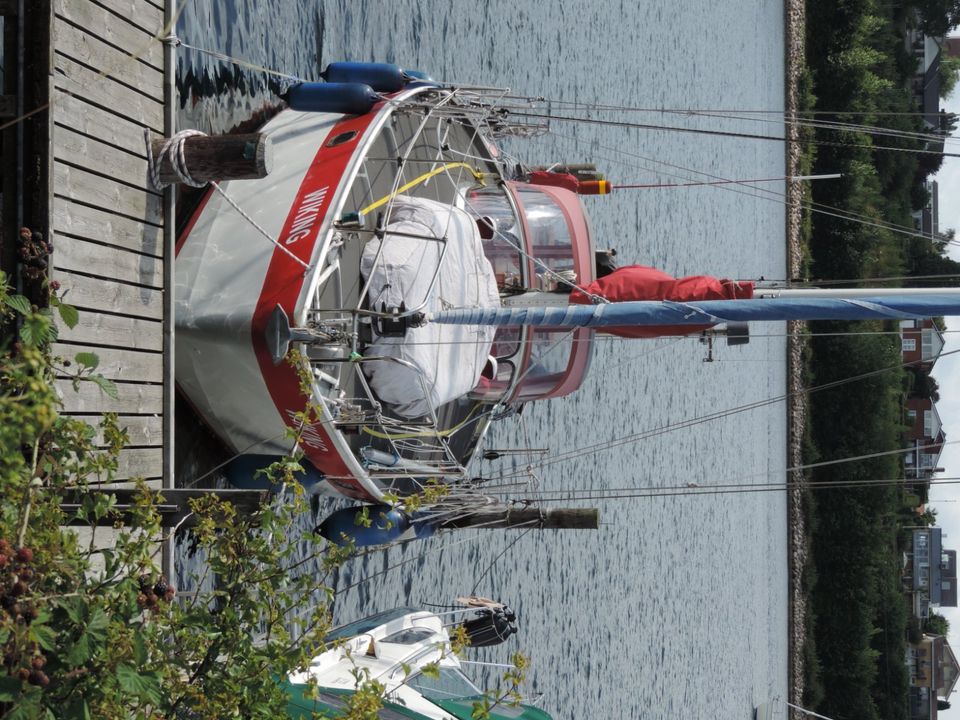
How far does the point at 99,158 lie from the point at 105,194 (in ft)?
0.69

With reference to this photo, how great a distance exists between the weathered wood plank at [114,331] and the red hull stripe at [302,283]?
0.90 m

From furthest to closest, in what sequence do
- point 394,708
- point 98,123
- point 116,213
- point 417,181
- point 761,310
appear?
point 417,181, point 394,708, point 761,310, point 116,213, point 98,123

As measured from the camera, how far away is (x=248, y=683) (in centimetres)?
450

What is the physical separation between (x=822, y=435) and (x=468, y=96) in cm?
2801

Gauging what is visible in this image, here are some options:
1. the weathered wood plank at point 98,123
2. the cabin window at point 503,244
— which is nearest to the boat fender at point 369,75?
the cabin window at point 503,244

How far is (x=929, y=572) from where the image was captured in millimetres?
56969

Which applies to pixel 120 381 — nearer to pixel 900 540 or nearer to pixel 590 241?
pixel 590 241

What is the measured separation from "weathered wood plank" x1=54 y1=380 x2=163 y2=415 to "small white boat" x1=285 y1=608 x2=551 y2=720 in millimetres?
2346

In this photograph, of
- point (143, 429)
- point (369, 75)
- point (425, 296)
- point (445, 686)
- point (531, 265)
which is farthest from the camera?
point (531, 265)

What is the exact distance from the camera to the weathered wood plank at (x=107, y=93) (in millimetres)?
6312

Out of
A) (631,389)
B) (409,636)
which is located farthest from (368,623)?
(631,389)

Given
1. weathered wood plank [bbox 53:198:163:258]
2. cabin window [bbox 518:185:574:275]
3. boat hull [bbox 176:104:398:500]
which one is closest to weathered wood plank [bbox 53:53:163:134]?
weathered wood plank [bbox 53:198:163:258]

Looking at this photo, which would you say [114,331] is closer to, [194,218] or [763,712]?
[194,218]

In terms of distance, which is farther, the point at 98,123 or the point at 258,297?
the point at 258,297
